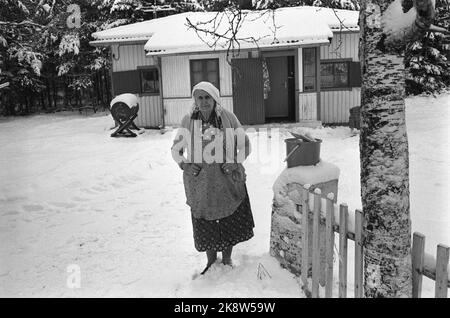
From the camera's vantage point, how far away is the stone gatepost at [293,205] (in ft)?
12.8

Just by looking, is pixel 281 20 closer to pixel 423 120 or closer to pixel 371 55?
pixel 423 120

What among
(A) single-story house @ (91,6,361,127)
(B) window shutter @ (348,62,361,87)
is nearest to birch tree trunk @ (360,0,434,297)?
(A) single-story house @ (91,6,361,127)

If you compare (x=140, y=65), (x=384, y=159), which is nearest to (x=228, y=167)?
(x=384, y=159)

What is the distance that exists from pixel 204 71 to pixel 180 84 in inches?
37.4

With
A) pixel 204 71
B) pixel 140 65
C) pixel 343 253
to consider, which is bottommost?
pixel 343 253

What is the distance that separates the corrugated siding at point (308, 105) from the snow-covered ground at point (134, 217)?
156 centimetres

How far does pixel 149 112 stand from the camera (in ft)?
52.3

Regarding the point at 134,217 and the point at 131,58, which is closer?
the point at 134,217

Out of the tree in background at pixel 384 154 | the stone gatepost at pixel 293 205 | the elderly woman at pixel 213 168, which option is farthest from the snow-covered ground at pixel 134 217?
the tree in background at pixel 384 154

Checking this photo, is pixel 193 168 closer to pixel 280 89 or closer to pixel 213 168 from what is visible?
pixel 213 168

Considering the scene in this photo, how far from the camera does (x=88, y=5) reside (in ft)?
78.6

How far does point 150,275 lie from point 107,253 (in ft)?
3.06

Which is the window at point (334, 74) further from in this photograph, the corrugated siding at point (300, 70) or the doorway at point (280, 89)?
the doorway at point (280, 89)

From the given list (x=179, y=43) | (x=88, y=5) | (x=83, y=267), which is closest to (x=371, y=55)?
(x=83, y=267)
